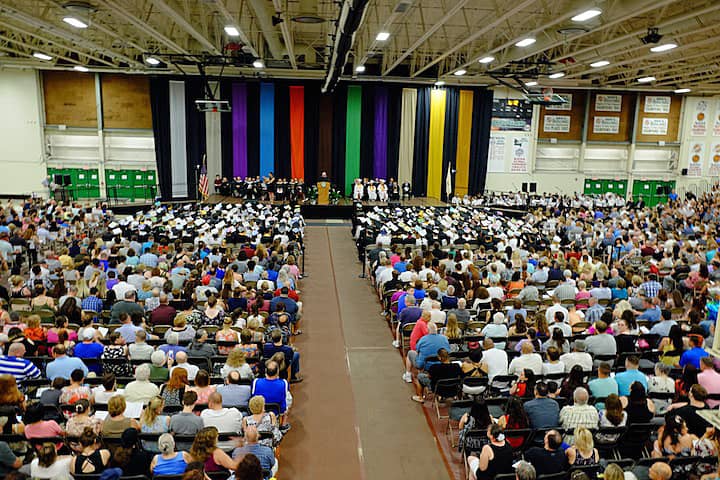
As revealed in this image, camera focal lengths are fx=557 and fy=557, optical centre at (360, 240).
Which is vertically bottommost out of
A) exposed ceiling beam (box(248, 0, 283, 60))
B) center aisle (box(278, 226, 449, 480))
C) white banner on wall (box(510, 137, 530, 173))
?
center aisle (box(278, 226, 449, 480))

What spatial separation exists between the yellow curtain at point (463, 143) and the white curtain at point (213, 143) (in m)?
12.9

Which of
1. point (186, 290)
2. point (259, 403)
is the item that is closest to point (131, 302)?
point (186, 290)

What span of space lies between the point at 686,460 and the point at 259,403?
13.1ft

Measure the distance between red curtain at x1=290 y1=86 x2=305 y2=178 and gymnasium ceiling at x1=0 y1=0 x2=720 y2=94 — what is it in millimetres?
1089

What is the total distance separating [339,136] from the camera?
1183 inches

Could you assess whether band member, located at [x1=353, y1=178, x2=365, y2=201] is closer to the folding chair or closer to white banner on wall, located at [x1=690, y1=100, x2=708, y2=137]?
the folding chair

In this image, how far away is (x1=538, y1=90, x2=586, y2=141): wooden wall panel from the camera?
32.9 meters

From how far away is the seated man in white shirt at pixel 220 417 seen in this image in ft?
18.4

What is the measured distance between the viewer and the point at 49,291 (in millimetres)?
10828

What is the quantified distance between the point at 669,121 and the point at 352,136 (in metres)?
19.5

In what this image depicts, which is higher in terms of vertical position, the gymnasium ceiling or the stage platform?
the gymnasium ceiling

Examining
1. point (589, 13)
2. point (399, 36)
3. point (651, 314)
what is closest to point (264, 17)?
point (399, 36)

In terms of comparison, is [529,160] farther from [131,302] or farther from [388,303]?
[131,302]

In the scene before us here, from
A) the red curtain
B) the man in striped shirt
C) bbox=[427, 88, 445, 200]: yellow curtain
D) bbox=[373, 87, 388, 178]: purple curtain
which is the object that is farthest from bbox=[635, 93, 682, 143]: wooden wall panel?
the man in striped shirt
